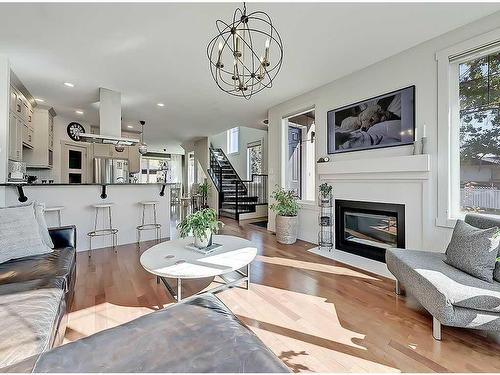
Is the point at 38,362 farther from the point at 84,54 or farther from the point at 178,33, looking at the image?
the point at 84,54

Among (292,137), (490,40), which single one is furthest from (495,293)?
(292,137)

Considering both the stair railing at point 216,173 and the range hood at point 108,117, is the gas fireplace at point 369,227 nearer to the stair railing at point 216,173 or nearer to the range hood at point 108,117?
the range hood at point 108,117

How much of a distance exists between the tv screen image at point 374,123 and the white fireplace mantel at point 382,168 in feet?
0.90

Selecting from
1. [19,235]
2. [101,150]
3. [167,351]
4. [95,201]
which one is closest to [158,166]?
[101,150]

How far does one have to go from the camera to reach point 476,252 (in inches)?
73.0

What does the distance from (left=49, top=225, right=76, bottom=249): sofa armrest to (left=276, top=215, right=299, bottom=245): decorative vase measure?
309 centimetres

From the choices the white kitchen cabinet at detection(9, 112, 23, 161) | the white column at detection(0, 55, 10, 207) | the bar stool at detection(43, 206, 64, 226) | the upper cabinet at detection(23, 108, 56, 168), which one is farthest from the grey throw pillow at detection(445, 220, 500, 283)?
the upper cabinet at detection(23, 108, 56, 168)

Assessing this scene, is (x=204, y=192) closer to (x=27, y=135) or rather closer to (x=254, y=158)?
(x=254, y=158)

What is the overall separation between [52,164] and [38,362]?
6.46m

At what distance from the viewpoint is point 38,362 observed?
763 mm

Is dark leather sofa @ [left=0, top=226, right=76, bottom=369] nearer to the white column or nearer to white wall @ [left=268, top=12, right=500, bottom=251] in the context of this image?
the white column

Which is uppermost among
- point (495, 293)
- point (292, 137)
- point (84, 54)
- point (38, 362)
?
point (84, 54)

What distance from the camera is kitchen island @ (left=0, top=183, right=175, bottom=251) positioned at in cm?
360

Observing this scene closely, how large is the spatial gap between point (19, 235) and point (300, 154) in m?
4.46
